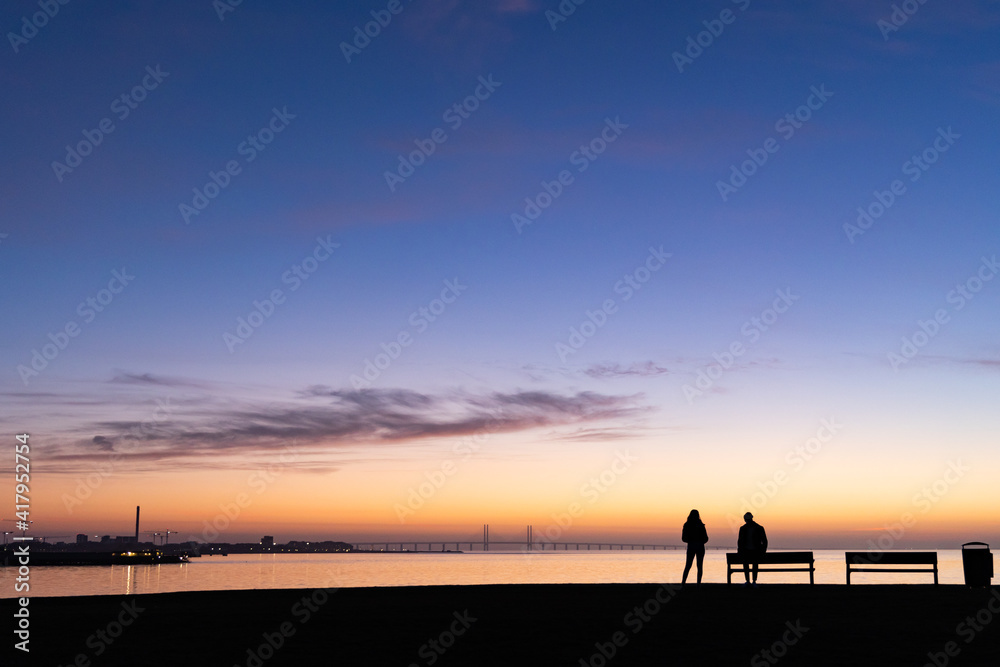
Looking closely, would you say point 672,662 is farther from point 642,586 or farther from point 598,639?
point 642,586

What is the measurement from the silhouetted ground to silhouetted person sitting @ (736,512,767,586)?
92.7 inches

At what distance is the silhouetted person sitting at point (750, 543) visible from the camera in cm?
2608

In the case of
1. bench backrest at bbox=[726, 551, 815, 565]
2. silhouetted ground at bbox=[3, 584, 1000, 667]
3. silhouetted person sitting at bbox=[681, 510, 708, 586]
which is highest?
silhouetted person sitting at bbox=[681, 510, 708, 586]

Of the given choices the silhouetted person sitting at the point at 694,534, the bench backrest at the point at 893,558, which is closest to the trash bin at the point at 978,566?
the bench backrest at the point at 893,558

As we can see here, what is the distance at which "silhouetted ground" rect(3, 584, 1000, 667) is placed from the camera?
40.3 ft

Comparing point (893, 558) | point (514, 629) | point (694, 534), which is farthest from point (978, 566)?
point (514, 629)

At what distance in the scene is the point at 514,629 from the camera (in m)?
15.6

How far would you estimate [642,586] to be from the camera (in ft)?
87.2

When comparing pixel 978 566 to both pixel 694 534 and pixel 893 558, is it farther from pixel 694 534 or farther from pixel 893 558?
pixel 694 534

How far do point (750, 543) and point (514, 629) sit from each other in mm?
12544

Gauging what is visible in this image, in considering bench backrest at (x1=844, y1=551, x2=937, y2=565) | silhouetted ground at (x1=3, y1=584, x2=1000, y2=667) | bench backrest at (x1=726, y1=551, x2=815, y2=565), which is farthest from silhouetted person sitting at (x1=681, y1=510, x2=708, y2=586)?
bench backrest at (x1=844, y1=551, x2=937, y2=565)

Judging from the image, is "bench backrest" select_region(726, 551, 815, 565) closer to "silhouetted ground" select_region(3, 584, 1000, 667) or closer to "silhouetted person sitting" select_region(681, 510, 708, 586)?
"silhouetted person sitting" select_region(681, 510, 708, 586)

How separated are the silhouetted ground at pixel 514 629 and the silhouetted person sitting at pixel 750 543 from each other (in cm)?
235

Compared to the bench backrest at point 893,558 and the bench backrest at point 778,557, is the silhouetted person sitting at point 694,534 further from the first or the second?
the bench backrest at point 893,558
